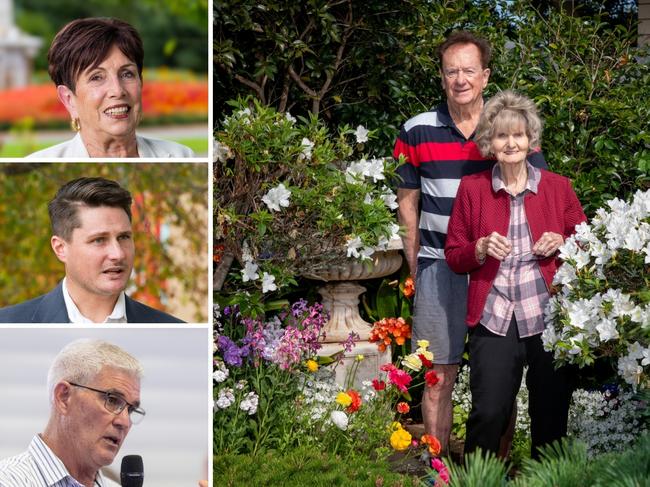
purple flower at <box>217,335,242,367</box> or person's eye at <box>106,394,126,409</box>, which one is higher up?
purple flower at <box>217,335,242,367</box>

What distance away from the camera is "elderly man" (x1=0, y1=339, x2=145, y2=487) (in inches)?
115

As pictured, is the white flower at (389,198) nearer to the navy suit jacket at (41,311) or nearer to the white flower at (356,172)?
the white flower at (356,172)

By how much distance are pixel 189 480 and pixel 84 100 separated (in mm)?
1207

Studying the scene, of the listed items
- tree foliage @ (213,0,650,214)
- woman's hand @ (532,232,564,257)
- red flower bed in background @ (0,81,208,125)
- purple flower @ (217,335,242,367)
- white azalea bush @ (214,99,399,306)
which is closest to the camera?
red flower bed in background @ (0,81,208,125)

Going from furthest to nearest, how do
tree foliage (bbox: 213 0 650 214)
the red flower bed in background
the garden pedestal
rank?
1. the garden pedestal
2. tree foliage (bbox: 213 0 650 214)
3. the red flower bed in background

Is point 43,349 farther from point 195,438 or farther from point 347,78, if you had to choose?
point 347,78

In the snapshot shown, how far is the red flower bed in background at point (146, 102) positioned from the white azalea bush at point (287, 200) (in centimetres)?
91

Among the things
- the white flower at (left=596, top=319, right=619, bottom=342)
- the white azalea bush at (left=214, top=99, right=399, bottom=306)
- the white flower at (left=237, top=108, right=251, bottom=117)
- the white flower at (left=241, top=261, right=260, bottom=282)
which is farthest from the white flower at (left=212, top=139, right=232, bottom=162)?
the white flower at (left=596, top=319, right=619, bottom=342)

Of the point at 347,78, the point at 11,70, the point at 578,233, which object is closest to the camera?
the point at 11,70

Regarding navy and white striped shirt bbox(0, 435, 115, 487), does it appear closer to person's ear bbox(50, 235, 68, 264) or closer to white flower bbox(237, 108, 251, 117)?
person's ear bbox(50, 235, 68, 264)

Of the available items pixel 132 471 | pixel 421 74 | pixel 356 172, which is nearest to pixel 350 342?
pixel 356 172

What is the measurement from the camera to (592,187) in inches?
179

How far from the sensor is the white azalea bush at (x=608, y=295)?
3.13 metres

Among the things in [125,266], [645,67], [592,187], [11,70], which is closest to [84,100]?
[11,70]
